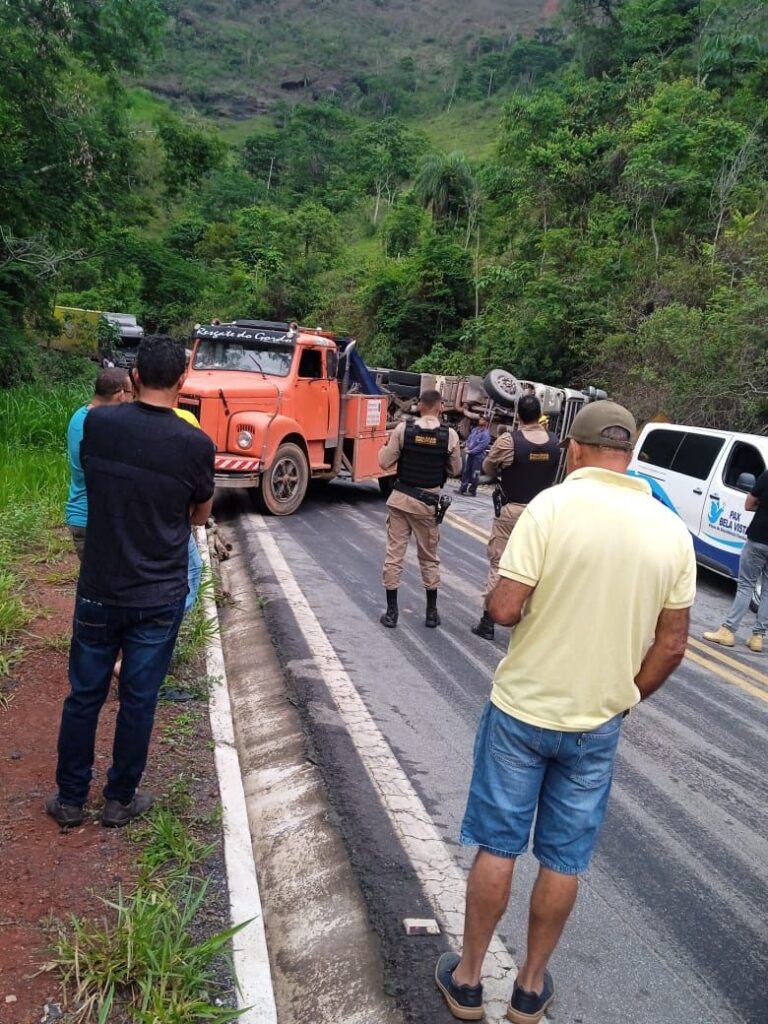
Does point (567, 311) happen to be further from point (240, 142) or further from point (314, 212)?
point (240, 142)

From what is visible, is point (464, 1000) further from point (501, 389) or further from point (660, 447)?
point (501, 389)

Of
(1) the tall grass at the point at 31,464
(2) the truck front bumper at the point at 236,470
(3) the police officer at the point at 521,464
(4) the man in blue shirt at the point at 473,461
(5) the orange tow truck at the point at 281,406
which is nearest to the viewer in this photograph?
(3) the police officer at the point at 521,464

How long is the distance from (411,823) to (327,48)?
12831 centimetres

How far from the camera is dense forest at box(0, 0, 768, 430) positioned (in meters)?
14.2

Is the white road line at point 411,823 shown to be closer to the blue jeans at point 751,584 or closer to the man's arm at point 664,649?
the man's arm at point 664,649

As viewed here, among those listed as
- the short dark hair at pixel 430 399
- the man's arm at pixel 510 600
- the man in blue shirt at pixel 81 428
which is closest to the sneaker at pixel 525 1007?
the man's arm at pixel 510 600

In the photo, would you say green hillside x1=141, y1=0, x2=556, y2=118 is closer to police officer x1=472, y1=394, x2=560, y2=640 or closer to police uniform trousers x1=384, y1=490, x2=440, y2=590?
police officer x1=472, y1=394, x2=560, y2=640

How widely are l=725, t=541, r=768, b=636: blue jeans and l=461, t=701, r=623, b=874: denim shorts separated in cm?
539

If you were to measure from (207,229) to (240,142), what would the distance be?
144 ft

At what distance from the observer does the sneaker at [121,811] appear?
3.21 meters

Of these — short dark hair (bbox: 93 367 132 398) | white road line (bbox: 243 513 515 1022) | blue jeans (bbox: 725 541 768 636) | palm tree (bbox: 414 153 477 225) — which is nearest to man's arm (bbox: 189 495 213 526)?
short dark hair (bbox: 93 367 132 398)

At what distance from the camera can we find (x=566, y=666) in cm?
232

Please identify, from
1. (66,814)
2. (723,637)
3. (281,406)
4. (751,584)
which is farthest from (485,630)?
(281,406)

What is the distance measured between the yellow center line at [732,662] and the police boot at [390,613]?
8.73 feet
